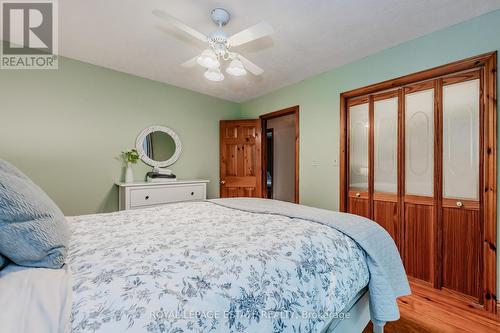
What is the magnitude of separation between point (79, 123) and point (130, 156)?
A: 25.6 inches

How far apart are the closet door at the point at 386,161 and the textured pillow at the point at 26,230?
2679mm

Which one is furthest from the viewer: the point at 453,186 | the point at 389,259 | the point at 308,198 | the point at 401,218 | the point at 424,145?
the point at 308,198

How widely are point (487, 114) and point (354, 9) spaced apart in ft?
4.39

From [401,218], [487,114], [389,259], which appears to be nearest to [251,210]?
[389,259]

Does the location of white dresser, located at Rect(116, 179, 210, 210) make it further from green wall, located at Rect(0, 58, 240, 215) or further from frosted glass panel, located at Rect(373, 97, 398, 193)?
frosted glass panel, located at Rect(373, 97, 398, 193)

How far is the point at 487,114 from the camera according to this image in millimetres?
1733

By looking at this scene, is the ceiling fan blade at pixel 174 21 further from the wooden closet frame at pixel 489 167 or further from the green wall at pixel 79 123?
the wooden closet frame at pixel 489 167

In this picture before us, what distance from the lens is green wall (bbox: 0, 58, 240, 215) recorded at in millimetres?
2277

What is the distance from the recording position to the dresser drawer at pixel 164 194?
261 cm

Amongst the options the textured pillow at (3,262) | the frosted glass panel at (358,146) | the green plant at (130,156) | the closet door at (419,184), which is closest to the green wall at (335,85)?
the frosted glass panel at (358,146)

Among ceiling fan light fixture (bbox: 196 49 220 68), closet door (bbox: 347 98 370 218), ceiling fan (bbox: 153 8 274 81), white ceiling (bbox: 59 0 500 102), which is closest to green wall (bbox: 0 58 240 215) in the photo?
white ceiling (bbox: 59 0 500 102)

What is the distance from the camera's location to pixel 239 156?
3.79m

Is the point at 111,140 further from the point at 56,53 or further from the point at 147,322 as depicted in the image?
the point at 147,322

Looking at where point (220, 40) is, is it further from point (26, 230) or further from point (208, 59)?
point (26, 230)
